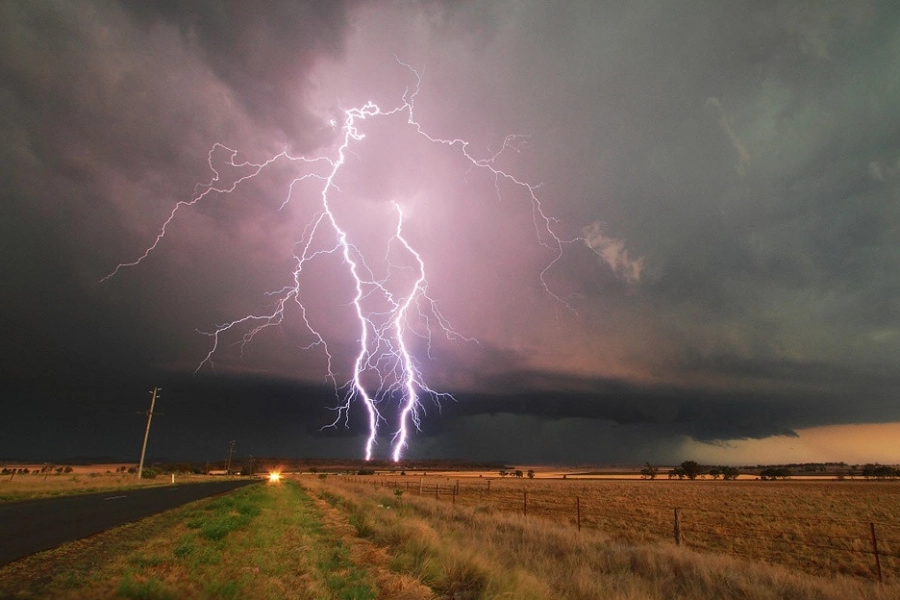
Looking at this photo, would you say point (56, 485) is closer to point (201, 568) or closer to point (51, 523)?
point (51, 523)

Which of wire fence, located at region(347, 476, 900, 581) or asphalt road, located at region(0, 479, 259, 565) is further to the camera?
wire fence, located at region(347, 476, 900, 581)

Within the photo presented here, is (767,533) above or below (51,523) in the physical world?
below

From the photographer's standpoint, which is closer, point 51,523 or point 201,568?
point 201,568

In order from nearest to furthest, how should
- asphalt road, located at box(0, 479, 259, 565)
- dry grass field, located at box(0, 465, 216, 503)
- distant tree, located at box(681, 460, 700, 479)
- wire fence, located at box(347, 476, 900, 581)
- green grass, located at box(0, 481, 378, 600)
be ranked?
green grass, located at box(0, 481, 378, 600) → asphalt road, located at box(0, 479, 259, 565) → wire fence, located at box(347, 476, 900, 581) → dry grass field, located at box(0, 465, 216, 503) → distant tree, located at box(681, 460, 700, 479)

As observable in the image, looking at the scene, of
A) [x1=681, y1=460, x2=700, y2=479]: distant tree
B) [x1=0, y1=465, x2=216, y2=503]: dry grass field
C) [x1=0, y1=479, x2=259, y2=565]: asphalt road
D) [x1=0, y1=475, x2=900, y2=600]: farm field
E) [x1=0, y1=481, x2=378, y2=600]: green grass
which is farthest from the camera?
[x1=681, y1=460, x2=700, y2=479]: distant tree

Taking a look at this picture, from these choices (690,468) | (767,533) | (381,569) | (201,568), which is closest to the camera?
(201,568)

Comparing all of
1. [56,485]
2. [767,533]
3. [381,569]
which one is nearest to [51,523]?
[381,569]

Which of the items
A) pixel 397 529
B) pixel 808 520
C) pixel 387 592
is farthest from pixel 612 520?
pixel 387 592

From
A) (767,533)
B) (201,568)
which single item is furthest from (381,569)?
(767,533)

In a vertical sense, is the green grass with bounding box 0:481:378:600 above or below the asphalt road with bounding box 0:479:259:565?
above

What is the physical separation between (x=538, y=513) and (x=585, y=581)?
65.4 ft

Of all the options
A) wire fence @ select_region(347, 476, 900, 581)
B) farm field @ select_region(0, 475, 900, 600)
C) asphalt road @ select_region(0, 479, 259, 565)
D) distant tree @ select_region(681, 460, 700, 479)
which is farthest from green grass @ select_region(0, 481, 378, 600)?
distant tree @ select_region(681, 460, 700, 479)

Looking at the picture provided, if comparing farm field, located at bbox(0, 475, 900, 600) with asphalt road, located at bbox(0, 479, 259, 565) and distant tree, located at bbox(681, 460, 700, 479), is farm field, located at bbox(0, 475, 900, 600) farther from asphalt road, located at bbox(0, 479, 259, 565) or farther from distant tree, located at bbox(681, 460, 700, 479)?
distant tree, located at bbox(681, 460, 700, 479)

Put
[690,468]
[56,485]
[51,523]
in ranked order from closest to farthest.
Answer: [51,523]
[56,485]
[690,468]
